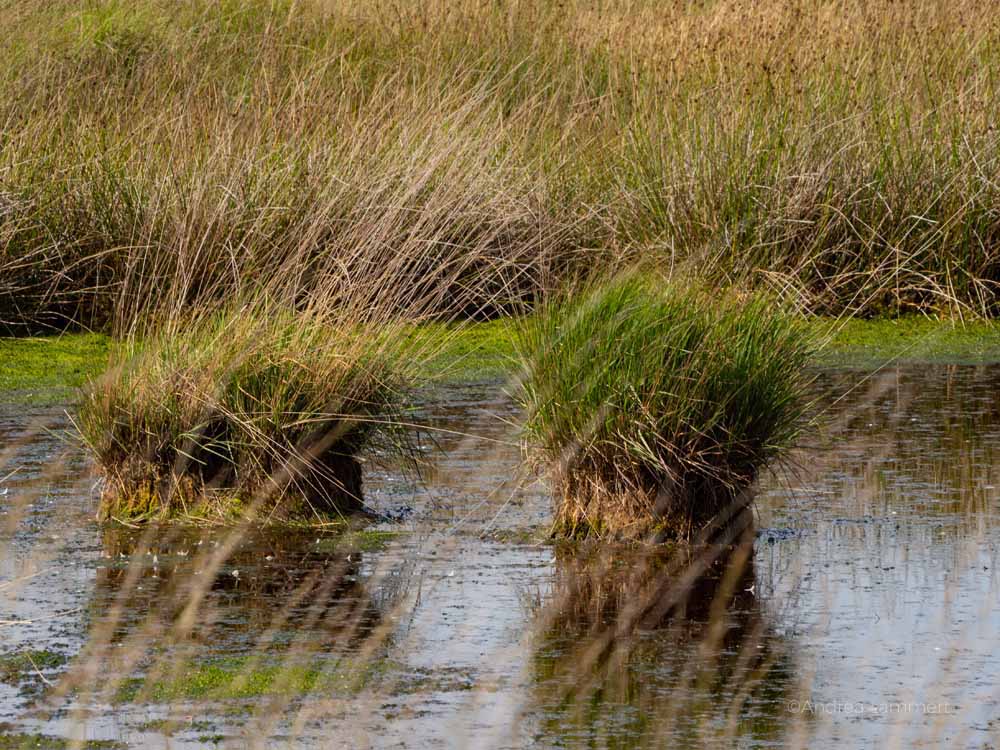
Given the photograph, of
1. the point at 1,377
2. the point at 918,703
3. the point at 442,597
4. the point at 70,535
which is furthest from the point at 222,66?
the point at 918,703

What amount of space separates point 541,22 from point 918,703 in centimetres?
1096

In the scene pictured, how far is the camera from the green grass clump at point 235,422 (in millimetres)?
7211

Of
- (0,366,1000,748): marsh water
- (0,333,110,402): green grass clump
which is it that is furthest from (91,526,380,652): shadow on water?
(0,333,110,402): green grass clump

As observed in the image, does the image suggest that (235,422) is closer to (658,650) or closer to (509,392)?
(509,392)

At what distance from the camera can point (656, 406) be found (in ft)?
22.2

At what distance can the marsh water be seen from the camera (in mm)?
4898

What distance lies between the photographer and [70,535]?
7.06 metres

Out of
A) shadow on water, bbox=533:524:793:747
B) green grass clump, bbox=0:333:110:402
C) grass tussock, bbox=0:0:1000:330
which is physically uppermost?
shadow on water, bbox=533:524:793:747

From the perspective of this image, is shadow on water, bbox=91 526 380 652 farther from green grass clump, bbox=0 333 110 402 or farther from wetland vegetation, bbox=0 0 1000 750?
green grass clump, bbox=0 333 110 402

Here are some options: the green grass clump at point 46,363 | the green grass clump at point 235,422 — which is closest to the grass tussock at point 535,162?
the green grass clump at point 46,363

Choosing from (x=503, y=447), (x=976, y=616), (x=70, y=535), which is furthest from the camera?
(x=503, y=447)

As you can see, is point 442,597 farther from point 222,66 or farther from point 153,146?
point 222,66

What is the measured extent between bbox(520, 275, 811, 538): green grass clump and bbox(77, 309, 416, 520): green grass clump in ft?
2.63

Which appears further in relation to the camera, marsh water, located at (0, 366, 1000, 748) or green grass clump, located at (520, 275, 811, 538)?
green grass clump, located at (520, 275, 811, 538)
